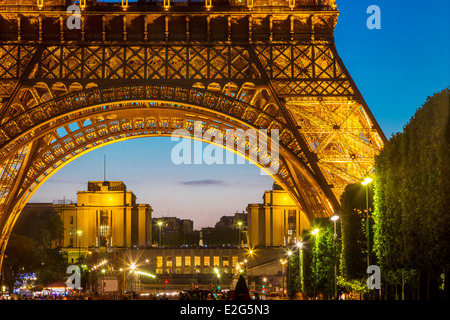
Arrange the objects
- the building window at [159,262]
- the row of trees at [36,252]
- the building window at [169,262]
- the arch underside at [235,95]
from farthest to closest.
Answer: the building window at [169,262]
the building window at [159,262]
the row of trees at [36,252]
the arch underside at [235,95]

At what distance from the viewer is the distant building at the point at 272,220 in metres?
143

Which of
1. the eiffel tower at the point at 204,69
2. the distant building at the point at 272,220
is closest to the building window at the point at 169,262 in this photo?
the distant building at the point at 272,220

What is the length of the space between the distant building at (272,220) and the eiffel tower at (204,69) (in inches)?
3591

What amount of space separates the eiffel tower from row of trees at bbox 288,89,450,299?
249 inches

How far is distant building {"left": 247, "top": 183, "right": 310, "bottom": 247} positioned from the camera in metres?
143

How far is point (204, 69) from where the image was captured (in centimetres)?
5194

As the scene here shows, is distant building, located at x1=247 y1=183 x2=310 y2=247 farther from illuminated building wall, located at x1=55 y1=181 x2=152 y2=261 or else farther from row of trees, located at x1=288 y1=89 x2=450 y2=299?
row of trees, located at x1=288 y1=89 x2=450 y2=299

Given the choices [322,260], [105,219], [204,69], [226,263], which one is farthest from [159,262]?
[204,69]

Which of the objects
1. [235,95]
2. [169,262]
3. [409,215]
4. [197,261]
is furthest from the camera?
[197,261]

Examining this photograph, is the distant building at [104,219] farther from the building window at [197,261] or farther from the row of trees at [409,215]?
the row of trees at [409,215]

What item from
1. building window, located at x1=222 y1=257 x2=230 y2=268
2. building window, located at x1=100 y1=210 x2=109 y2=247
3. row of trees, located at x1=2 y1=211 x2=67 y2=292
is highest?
building window, located at x1=100 y1=210 x2=109 y2=247

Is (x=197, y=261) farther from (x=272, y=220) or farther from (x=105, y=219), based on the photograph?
(x=105, y=219)

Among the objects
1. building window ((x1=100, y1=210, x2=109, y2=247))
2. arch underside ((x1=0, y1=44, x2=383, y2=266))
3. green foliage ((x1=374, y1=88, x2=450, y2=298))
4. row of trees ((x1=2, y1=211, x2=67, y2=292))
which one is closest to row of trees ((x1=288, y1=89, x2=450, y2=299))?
green foliage ((x1=374, y1=88, x2=450, y2=298))

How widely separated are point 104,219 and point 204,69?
113m
